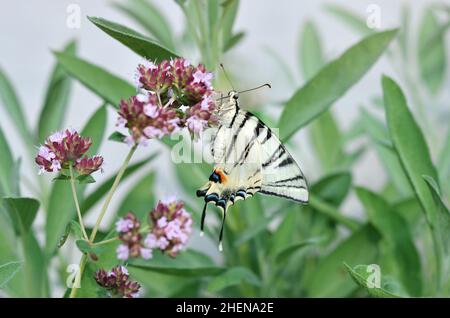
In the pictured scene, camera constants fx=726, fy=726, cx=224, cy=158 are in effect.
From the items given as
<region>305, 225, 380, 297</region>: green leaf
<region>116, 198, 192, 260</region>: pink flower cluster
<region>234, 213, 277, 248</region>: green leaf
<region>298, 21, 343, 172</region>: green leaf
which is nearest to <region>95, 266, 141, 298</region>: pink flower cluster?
<region>116, 198, 192, 260</region>: pink flower cluster

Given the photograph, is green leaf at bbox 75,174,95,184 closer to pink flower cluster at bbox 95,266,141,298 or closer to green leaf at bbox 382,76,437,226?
pink flower cluster at bbox 95,266,141,298

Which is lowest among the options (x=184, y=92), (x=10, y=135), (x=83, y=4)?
(x=184, y=92)

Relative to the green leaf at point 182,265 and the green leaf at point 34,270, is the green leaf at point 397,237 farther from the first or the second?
the green leaf at point 34,270

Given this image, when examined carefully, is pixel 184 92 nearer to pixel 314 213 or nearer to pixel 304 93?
pixel 304 93

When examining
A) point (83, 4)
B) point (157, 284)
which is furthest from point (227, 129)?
point (83, 4)

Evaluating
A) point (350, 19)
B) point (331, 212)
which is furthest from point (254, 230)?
point (350, 19)
